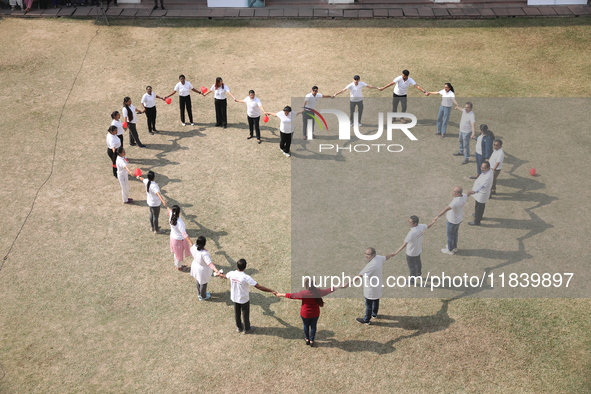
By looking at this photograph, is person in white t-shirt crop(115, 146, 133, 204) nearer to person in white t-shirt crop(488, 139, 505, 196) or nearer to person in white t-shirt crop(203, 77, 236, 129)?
person in white t-shirt crop(203, 77, 236, 129)

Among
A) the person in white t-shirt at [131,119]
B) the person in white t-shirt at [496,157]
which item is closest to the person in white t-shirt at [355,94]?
the person in white t-shirt at [496,157]

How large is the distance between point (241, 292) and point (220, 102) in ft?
28.5

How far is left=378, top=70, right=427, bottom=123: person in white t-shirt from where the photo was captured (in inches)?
719

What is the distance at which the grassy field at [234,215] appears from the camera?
1105 centimetres

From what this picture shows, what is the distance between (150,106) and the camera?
1808 centimetres

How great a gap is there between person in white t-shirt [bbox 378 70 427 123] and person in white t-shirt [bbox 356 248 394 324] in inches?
327

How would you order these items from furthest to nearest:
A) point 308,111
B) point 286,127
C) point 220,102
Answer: point 220,102 → point 308,111 → point 286,127

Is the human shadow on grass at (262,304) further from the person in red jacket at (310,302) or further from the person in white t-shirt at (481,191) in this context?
the person in white t-shirt at (481,191)

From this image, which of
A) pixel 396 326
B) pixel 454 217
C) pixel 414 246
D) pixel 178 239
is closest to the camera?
pixel 396 326

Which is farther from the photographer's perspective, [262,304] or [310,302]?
[262,304]

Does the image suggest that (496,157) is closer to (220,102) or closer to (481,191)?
(481,191)

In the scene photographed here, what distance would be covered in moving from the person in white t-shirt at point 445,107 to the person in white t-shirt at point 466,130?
36.7 inches
